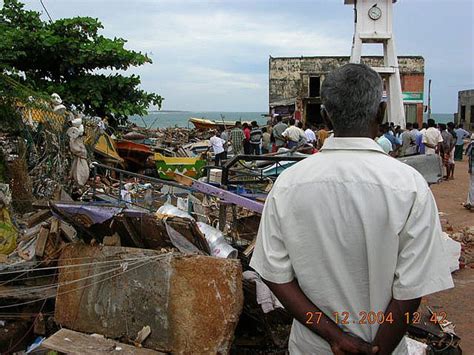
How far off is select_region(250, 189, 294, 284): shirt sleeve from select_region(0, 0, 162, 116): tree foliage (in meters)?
10.5

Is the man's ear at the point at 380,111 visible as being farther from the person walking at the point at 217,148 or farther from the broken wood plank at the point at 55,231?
the person walking at the point at 217,148

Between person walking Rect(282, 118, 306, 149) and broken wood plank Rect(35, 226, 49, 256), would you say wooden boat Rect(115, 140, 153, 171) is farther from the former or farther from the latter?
broken wood plank Rect(35, 226, 49, 256)

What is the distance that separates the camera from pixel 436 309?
5.16 meters

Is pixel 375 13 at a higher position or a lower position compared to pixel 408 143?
higher

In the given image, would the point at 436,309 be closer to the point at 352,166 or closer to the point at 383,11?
the point at 352,166

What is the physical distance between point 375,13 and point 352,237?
21139mm

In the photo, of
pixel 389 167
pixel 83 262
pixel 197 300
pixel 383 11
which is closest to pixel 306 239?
pixel 389 167

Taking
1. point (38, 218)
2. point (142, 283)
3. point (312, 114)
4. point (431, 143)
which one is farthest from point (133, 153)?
point (312, 114)

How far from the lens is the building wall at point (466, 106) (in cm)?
3375

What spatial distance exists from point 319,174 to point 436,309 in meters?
4.13

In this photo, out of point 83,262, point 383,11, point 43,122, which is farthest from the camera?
point 383,11

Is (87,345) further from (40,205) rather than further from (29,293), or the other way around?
(40,205)

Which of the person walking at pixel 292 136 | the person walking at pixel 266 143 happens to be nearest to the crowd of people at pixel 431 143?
the person walking at pixel 292 136

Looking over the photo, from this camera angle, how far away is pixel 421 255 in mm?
1643
